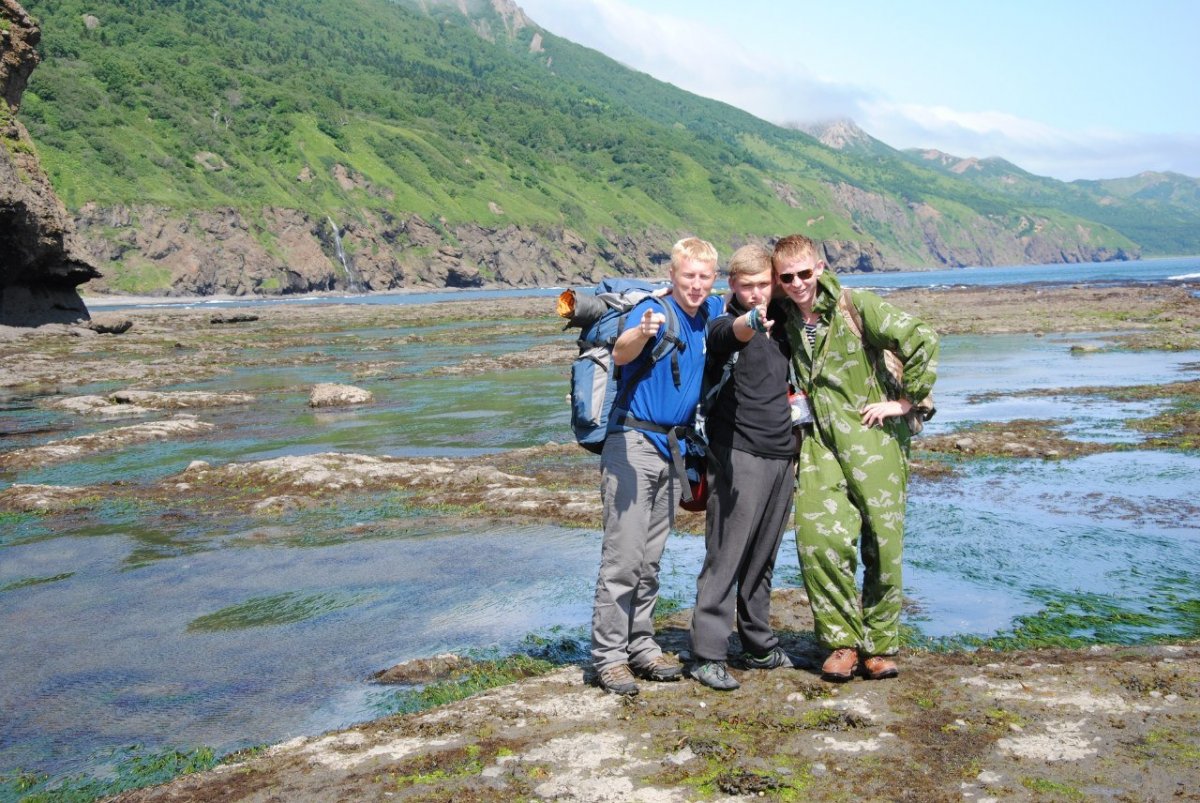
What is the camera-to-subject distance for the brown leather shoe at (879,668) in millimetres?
5688

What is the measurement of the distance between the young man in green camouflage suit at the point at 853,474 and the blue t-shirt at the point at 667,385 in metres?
0.68

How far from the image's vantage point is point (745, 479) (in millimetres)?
5840

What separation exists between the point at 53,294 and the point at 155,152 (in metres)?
82.6

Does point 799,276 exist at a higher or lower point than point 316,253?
higher

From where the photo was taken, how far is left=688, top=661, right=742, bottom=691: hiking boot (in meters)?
5.67

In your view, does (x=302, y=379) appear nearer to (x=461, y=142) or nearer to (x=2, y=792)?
(x=2, y=792)

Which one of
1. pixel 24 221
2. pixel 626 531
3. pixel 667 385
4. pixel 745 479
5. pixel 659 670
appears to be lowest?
pixel 659 670

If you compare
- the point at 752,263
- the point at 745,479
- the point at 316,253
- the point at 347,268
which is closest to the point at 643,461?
the point at 745,479

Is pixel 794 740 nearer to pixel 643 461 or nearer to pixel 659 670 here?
pixel 659 670

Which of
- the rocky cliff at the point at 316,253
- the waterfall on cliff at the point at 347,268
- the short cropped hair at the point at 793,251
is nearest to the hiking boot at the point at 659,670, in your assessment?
the short cropped hair at the point at 793,251

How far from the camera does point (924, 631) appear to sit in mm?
7129

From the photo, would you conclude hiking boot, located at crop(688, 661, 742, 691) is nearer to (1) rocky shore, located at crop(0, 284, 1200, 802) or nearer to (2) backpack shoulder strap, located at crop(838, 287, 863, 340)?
(1) rocky shore, located at crop(0, 284, 1200, 802)

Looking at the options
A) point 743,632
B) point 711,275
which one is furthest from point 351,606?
point 711,275

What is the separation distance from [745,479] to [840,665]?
1282 mm
